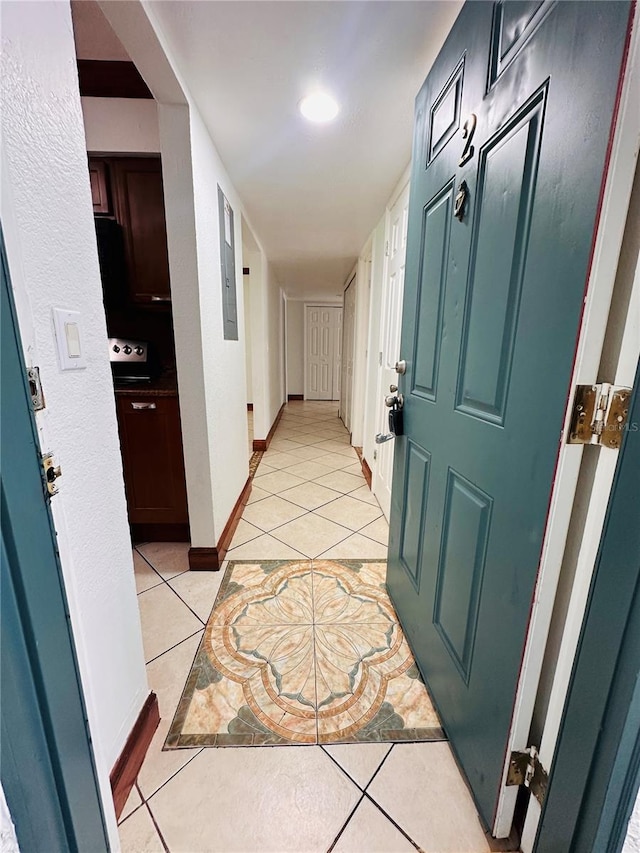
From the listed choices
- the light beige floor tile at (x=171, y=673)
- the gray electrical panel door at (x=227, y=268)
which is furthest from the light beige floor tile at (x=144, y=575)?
the gray electrical panel door at (x=227, y=268)

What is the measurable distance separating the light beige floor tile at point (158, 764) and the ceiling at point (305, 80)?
2147mm

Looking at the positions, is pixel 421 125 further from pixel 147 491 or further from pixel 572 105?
pixel 147 491

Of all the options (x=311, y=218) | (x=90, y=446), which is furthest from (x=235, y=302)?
(x=90, y=446)

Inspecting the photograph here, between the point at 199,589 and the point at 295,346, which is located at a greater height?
the point at 295,346

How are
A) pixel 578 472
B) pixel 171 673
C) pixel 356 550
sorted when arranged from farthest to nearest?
pixel 356 550
pixel 171 673
pixel 578 472

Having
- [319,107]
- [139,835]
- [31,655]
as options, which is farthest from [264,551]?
[319,107]

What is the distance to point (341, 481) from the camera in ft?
9.71

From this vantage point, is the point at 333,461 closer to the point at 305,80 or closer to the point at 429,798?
the point at 429,798

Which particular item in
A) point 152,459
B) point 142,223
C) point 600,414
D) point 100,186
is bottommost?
point 152,459

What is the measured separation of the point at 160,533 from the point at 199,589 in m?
0.53

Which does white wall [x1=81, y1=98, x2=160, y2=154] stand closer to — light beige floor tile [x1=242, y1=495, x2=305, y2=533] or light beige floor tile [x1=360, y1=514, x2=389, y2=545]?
light beige floor tile [x1=242, y1=495, x2=305, y2=533]

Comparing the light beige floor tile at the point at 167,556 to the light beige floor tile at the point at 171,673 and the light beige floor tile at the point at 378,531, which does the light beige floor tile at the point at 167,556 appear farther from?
the light beige floor tile at the point at 378,531

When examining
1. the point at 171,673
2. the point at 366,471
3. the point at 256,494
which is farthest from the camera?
the point at 366,471

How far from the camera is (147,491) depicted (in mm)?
1854
